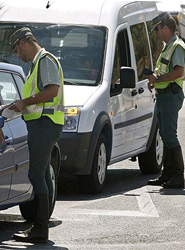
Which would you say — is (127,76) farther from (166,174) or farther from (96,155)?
(166,174)

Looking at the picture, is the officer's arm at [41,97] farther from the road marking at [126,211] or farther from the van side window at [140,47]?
the van side window at [140,47]

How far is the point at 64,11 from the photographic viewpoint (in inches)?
539

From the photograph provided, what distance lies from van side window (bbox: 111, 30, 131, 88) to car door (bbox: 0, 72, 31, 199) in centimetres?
352

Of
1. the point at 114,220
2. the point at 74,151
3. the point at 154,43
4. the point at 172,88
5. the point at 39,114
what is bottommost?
the point at 114,220

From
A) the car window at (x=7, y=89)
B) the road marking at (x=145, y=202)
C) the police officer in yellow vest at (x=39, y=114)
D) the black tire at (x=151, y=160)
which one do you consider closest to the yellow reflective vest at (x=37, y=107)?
the police officer in yellow vest at (x=39, y=114)

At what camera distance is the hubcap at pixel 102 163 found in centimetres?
1267

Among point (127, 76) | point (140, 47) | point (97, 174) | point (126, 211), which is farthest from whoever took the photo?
point (140, 47)

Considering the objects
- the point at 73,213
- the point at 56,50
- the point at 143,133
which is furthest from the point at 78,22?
the point at 73,213

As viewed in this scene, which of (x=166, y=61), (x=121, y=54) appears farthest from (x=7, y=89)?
(x=121, y=54)

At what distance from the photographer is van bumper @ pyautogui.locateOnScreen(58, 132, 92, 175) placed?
39.9 ft

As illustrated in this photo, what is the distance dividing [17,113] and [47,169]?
0.51 metres

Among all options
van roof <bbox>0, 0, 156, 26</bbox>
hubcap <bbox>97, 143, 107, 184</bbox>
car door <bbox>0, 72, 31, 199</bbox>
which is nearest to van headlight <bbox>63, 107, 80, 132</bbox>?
hubcap <bbox>97, 143, 107, 184</bbox>

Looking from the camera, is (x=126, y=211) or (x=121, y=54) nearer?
Answer: (x=126, y=211)

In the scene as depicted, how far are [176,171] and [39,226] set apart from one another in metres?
4.15
